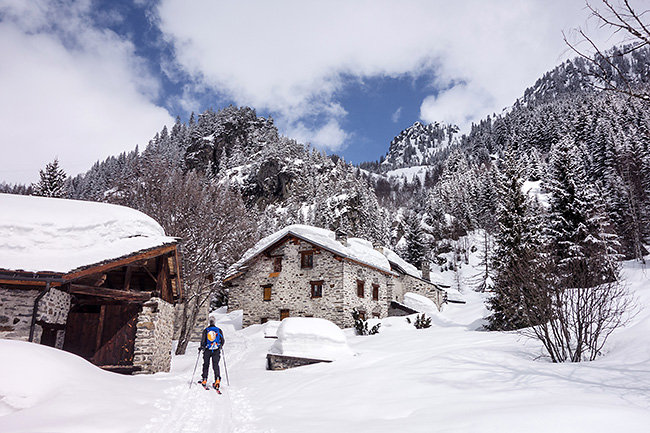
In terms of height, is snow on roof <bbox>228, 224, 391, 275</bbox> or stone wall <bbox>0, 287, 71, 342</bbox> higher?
snow on roof <bbox>228, 224, 391, 275</bbox>

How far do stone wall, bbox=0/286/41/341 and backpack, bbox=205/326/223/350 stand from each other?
400 cm

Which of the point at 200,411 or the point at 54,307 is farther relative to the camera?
the point at 54,307

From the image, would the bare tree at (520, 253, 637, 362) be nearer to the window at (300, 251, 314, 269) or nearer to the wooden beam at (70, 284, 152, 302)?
the wooden beam at (70, 284, 152, 302)

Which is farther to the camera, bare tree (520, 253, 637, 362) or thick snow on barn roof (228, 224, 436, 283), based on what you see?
thick snow on barn roof (228, 224, 436, 283)

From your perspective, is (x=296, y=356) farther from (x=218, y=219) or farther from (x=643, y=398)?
(x=643, y=398)

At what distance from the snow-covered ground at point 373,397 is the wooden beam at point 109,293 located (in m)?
2.62

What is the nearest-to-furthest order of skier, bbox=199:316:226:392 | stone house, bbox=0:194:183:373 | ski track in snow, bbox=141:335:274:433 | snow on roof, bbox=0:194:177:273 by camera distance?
ski track in snow, bbox=141:335:274:433, stone house, bbox=0:194:183:373, snow on roof, bbox=0:194:177:273, skier, bbox=199:316:226:392

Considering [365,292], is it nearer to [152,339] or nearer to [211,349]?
[152,339]

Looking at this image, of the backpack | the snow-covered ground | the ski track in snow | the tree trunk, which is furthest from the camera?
the tree trunk

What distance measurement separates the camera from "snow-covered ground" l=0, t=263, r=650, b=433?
4223mm

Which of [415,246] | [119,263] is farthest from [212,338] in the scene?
[415,246]

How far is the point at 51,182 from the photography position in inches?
1419

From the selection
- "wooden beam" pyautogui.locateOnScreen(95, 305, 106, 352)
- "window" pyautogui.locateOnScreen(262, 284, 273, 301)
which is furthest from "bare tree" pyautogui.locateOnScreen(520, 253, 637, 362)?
"window" pyautogui.locateOnScreen(262, 284, 273, 301)

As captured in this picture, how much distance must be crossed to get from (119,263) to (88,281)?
266 cm
